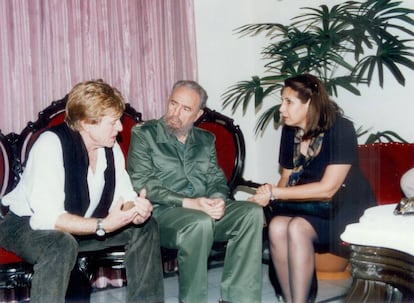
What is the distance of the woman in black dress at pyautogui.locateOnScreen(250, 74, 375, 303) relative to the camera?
228 centimetres

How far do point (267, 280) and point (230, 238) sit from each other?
2.67 feet

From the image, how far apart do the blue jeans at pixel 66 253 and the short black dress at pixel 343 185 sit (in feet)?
2.49

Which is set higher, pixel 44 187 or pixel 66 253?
pixel 44 187

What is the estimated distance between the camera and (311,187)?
235 cm

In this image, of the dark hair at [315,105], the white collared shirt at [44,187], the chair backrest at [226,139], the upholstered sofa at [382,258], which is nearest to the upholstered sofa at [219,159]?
the chair backrest at [226,139]

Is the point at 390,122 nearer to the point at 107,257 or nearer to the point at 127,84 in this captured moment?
the point at 127,84

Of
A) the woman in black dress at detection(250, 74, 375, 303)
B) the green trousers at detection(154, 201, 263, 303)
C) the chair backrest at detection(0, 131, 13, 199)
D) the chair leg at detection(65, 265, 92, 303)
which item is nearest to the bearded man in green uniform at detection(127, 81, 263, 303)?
the green trousers at detection(154, 201, 263, 303)

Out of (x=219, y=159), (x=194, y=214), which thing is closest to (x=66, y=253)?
(x=194, y=214)

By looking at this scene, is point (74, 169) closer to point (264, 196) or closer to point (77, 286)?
point (77, 286)

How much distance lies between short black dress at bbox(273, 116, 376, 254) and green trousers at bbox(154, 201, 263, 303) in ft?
0.96

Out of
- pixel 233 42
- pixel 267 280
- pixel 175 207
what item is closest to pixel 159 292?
pixel 175 207

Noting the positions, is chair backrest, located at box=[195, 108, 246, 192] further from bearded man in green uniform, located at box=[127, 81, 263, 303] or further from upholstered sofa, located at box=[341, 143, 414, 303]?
upholstered sofa, located at box=[341, 143, 414, 303]

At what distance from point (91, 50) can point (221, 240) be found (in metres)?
1.41

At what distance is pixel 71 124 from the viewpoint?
6.70 feet
